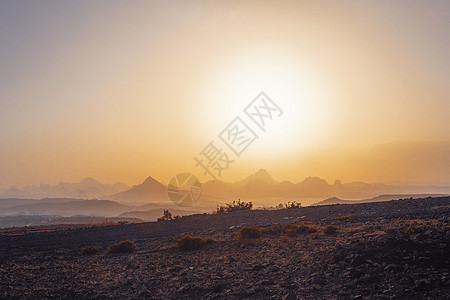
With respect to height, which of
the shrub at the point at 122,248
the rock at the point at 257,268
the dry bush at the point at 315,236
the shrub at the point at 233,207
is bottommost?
the rock at the point at 257,268

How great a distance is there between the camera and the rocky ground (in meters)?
9.45

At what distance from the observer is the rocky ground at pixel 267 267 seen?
31.0 ft

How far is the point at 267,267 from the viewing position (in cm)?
1241

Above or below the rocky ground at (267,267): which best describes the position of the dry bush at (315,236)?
above

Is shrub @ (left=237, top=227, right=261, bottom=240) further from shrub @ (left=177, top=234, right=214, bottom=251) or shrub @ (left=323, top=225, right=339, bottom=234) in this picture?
shrub @ (left=323, top=225, right=339, bottom=234)

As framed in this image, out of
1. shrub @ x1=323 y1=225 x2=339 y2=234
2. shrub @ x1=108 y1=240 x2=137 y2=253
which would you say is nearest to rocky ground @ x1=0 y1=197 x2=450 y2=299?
shrub @ x1=323 y1=225 x2=339 y2=234

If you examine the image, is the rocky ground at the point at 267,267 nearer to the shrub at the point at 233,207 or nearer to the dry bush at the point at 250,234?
the dry bush at the point at 250,234

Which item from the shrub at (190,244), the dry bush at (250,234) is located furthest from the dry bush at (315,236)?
the shrub at (190,244)

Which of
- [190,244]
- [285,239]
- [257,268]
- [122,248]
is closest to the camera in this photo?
[257,268]

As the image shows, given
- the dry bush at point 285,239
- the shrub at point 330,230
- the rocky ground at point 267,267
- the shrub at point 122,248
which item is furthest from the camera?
the shrub at point 122,248

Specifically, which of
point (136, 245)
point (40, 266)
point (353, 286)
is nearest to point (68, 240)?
point (136, 245)

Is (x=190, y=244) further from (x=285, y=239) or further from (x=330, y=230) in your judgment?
(x=330, y=230)

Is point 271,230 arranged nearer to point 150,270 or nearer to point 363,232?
point 363,232

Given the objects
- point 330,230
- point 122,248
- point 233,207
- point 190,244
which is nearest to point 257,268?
point 190,244
